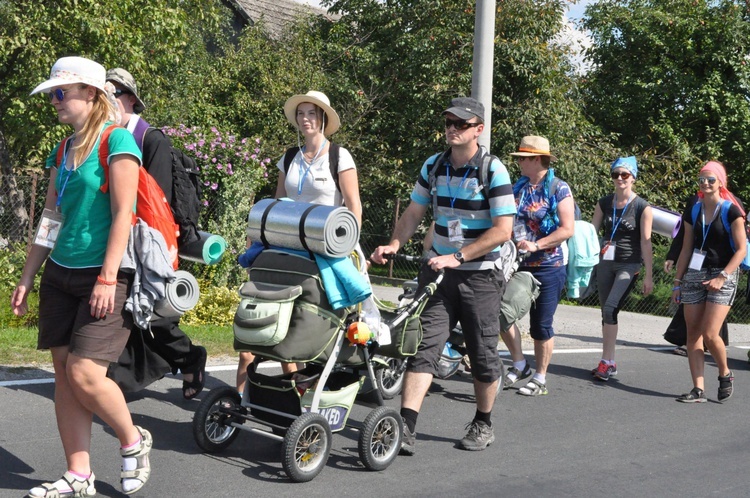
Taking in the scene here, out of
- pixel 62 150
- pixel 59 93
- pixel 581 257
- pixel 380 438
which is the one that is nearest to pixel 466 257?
pixel 380 438

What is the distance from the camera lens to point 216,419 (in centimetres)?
511

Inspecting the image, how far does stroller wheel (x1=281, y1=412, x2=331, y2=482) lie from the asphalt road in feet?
0.27

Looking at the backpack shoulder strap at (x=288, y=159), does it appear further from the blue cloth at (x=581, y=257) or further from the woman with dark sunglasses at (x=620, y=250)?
the woman with dark sunglasses at (x=620, y=250)

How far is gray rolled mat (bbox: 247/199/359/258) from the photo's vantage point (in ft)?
15.4

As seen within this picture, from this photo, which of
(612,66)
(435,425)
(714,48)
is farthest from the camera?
(612,66)

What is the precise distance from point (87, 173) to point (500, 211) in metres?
2.34

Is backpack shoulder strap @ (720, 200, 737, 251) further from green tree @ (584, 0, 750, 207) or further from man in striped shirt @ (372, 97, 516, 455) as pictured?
green tree @ (584, 0, 750, 207)

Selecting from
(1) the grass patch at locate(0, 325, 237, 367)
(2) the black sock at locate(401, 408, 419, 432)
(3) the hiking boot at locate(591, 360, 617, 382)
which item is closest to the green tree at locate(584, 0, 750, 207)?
(3) the hiking boot at locate(591, 360, 617, 382)

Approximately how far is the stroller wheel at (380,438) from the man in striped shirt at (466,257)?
0.16 meters

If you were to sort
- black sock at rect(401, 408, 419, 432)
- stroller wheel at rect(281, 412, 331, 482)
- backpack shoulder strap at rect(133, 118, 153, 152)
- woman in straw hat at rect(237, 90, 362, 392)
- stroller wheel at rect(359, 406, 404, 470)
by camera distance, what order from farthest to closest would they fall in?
woman in straw hat at rect(237, 90, 362, 392) → backpack shoulder strap at rect(133, 118, 153, 152) → black sock at rect(401, 408, 419, 432) → stroller wheel at rect(359, 406, 404, 470) → stroller wheel at rect(281, 412, 331, 482)

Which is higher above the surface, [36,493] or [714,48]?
[714,48]

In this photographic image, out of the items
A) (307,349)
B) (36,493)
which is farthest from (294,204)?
(36,493)

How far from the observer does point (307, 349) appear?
4.70 metres

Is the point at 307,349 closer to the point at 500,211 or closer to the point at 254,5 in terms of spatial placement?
the point at 500,211
